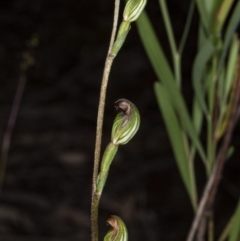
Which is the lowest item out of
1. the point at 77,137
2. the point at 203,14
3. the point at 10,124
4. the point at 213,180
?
the point at 77,137

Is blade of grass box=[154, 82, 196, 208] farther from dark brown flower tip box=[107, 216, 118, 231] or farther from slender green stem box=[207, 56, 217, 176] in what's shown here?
dark brown flower tip box=[107, 216, 118, 231]

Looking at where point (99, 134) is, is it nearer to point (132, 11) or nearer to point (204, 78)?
point (132, 11)

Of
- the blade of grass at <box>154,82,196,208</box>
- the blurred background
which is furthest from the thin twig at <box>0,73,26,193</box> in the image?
the blade of grass at <box>154,82,196,208</box>

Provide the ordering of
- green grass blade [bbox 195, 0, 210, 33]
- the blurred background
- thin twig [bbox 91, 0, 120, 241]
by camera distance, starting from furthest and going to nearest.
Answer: the blurred background → green grass blade [bbox 195, 0, 210, 33] → thin twig [bbox 91, 0, 120, 241]

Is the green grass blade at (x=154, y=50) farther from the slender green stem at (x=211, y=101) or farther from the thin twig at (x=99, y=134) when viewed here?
the thin twig at (x=99, y=134)

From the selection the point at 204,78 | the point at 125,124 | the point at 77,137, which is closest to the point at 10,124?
the point at 77,137

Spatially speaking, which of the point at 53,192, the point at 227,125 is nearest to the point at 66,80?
the point at 53,192

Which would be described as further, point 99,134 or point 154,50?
point 154,50

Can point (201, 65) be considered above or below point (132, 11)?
below
